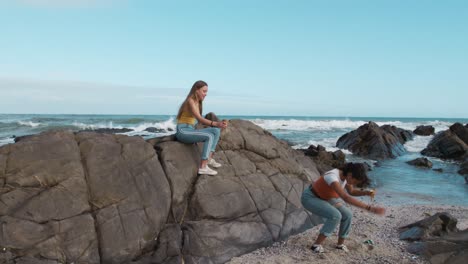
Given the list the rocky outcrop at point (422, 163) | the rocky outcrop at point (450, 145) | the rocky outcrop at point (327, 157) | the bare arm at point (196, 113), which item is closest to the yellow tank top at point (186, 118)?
the bare arm at point (196, 113)

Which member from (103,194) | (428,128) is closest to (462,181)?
(103,194)

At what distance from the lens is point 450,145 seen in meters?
27.2

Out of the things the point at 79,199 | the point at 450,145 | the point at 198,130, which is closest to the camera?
the point at 79,199

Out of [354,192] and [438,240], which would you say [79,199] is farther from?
[438,240]

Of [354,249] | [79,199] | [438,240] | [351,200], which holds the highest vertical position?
[351,200]

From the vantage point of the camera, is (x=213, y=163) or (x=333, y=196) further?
(x=213, y=163)

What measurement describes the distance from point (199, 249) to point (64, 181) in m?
2.54

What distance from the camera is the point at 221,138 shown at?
374 inches

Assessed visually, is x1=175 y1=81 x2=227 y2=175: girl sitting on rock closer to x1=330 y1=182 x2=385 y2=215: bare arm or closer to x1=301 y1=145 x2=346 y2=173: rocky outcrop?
x1=330 y1=182 x2=385 y2=215: bare arm

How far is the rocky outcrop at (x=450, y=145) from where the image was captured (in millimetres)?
26406

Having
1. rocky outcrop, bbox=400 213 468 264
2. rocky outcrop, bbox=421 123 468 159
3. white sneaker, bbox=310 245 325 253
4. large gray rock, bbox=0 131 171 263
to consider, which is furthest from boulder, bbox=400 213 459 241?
rocky outcrop, bbox=421 123 468 159

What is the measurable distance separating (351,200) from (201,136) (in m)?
3.25

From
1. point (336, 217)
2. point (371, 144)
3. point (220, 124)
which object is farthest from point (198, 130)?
point (371, 144)

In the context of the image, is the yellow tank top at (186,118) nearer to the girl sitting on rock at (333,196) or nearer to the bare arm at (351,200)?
the girl sitting on rock at (333,196)
